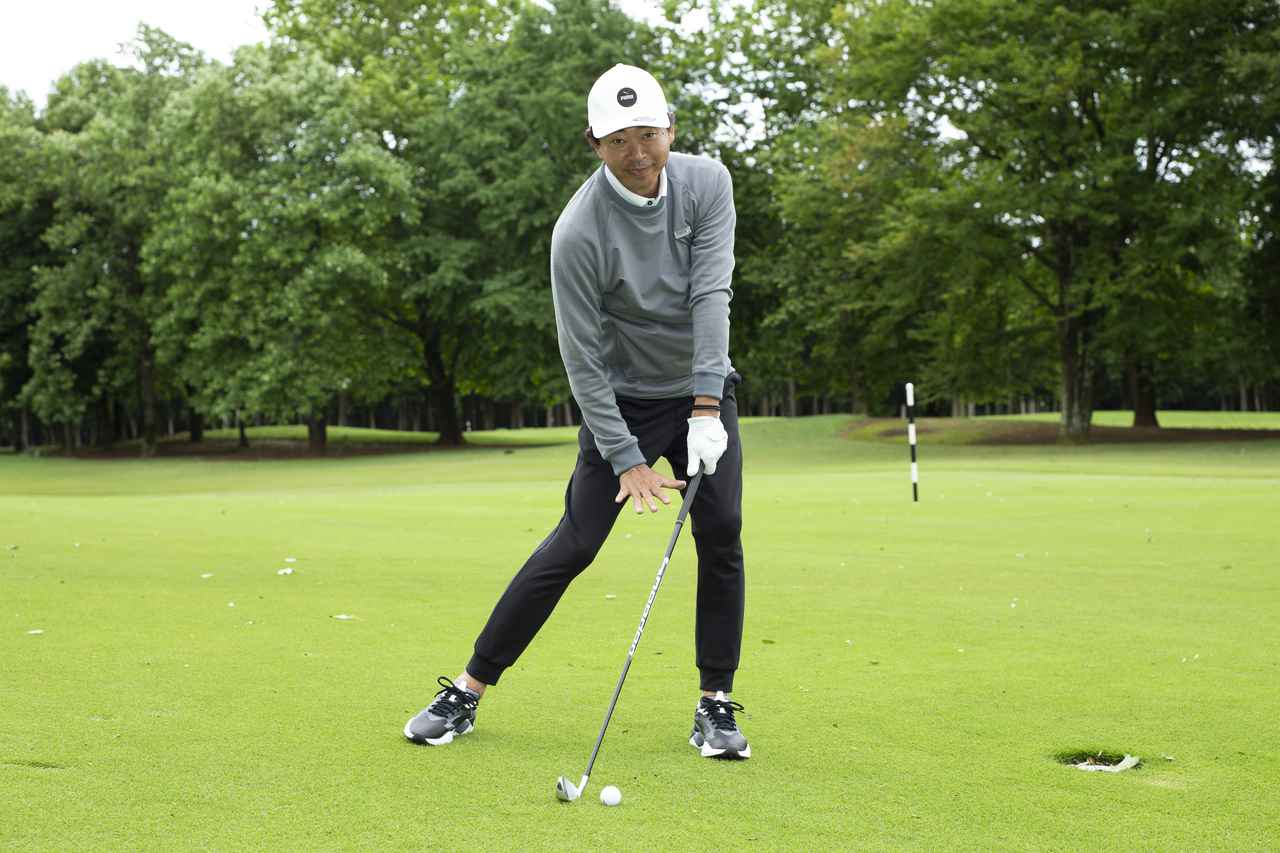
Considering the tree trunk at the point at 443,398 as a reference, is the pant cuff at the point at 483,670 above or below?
below

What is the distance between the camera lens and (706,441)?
14.3 feet

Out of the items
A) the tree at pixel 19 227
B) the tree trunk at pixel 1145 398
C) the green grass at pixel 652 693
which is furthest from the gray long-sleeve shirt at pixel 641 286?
the tree at pixel 19 227

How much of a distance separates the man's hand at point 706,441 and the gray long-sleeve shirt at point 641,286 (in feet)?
0.34

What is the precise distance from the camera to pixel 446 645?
634 cm

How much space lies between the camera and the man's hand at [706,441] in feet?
14.3

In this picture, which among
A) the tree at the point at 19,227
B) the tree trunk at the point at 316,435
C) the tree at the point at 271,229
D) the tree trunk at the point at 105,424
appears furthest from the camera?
the tree trunk at the point at 105,424

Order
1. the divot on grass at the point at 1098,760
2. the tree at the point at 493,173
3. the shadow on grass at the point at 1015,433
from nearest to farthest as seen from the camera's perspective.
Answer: the divot on grass at the point at 1098,760 < the shadow on grass at the point at 1015,433 < the tree at the point at 493,173

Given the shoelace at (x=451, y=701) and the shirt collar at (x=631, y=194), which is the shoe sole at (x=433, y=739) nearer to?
the shoelace at (x=451, y=701)

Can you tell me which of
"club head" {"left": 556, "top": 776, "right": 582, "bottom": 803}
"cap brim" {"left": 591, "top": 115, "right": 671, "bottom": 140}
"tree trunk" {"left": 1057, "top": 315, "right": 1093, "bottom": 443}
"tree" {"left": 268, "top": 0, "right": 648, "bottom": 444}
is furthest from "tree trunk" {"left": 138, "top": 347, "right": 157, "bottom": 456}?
"club head" {"left": 556, "top": 776, "right": 582, "bottom": 803}

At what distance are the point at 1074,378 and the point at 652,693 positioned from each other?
1317 inches

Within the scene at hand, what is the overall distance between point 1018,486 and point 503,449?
83.0ft

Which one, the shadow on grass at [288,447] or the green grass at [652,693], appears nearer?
the green grass at [652,693]

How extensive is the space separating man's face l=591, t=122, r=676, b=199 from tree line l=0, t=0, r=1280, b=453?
28.5 meters

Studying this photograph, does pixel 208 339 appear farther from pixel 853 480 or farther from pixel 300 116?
pixel 853 480
